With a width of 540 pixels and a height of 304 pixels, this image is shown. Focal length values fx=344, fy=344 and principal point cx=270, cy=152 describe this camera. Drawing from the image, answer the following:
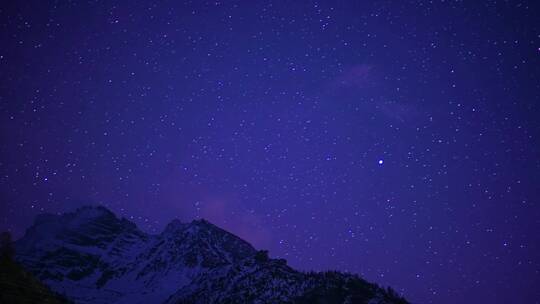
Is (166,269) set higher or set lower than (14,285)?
higher

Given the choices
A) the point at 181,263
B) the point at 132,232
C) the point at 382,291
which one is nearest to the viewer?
the point at 382,291

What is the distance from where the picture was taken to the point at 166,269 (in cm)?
12612

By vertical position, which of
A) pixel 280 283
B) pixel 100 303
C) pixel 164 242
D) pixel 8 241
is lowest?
pixel 100 303

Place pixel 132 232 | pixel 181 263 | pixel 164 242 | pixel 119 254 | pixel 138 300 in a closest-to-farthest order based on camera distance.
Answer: pixel 138 300, pixel 181 263, pixel 164 242, pixel 119 254, pixel 132 232

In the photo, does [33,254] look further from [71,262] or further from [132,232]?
[132,232]

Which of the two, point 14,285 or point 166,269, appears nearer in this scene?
point 14,285

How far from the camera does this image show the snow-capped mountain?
5341cm

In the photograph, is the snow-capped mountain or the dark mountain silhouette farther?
the snow-capped mountain

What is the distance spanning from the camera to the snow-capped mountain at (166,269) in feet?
175

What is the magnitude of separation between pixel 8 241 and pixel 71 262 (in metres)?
171

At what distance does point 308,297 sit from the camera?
167ft

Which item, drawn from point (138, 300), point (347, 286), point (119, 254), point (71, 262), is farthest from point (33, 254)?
point (347, 286)

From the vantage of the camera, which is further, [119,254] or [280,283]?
[119,254]

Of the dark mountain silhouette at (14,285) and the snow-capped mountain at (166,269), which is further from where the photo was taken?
the snow-capped mountain at (166,269)
